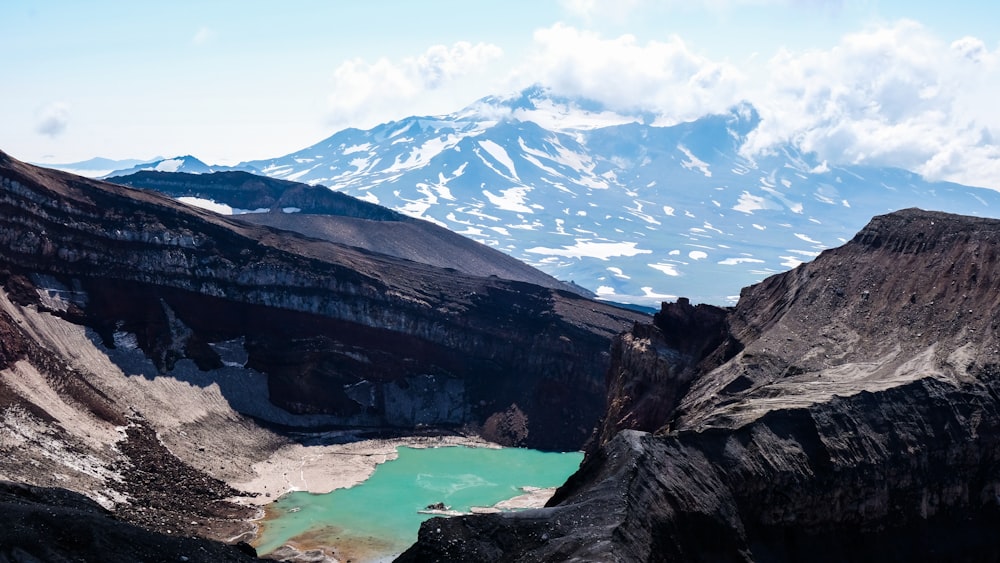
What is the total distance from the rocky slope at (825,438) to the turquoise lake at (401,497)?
15.4 metres

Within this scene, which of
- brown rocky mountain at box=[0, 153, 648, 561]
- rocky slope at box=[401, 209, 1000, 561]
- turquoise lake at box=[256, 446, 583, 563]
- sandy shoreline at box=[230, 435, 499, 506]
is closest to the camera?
rocky slope at box=[401, 209, 1000, 561]

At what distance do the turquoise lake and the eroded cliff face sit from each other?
7.61m

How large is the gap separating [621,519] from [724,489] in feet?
26.6

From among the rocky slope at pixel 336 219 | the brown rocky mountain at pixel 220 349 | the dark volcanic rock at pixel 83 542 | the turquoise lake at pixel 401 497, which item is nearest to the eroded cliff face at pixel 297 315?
the brown rocky mountain at pixel 220 349

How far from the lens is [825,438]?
46.0 metres

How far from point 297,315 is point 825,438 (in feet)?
217

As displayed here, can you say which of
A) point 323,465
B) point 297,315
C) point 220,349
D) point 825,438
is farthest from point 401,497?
point 825,438

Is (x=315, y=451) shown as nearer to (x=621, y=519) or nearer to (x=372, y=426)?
(x=372, y=426)

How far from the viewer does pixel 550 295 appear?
119m

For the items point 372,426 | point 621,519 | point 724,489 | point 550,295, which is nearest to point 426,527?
point 621,519

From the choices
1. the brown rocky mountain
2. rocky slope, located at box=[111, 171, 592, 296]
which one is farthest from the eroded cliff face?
rocky slope, located at box=[111, 171, 592, 296]

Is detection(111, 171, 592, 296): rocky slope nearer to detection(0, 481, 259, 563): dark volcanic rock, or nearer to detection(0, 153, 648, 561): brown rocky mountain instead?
detection(0, 153, 648, 561): brown rocky mountain

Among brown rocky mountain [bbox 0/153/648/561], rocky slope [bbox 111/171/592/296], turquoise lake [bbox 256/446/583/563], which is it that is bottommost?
turquoise lake [bbox 256/446/583/563]

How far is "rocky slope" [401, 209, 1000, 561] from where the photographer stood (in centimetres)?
3681
